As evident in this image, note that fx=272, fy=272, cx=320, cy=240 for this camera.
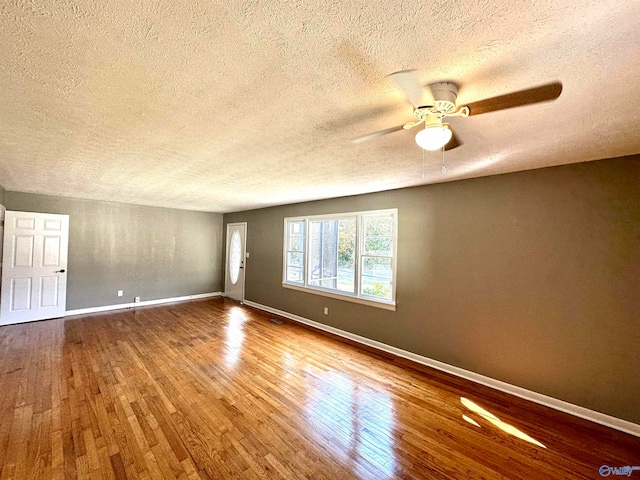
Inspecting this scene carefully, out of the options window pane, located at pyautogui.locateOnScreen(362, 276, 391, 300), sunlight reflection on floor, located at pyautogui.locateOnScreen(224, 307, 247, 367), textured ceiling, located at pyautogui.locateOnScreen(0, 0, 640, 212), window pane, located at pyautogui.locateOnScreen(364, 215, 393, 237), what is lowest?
sunlight reflection on floor, located at pyautogui.locateOnScreen(224, 307, 247, 367)

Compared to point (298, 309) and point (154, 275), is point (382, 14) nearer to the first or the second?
point (298, 309)

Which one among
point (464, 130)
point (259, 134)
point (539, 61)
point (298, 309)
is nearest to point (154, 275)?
point (298, 309)

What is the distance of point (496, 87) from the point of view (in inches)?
55.2

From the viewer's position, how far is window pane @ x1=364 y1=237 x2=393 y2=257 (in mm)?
4074

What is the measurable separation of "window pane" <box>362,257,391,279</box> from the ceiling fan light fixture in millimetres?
2734

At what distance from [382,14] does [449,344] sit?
11.4 ft

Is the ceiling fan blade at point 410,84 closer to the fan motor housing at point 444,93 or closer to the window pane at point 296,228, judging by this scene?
the fan motor housing at point 444,93

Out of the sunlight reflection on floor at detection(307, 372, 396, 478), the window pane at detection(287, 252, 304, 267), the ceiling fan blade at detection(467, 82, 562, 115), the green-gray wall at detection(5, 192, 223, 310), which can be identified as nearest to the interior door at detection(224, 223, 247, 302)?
the green-gray wall at detection(5, 192, 223, 310)

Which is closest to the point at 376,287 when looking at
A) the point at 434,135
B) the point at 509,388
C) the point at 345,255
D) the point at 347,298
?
the point at 347,298

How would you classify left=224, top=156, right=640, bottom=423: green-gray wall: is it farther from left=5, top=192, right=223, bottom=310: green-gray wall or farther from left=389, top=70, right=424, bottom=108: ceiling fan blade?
left=5, top=192, right=223, bottom=310: green-gray wall

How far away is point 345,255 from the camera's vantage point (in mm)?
4816

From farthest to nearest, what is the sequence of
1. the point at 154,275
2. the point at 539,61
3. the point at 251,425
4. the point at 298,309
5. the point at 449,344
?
the point at 154,275
the point at 298,309
the point at 449,344
the point at 251,425
the point at 539,61

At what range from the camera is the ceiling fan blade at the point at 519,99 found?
1.36 m

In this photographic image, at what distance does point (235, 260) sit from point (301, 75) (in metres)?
6.43
